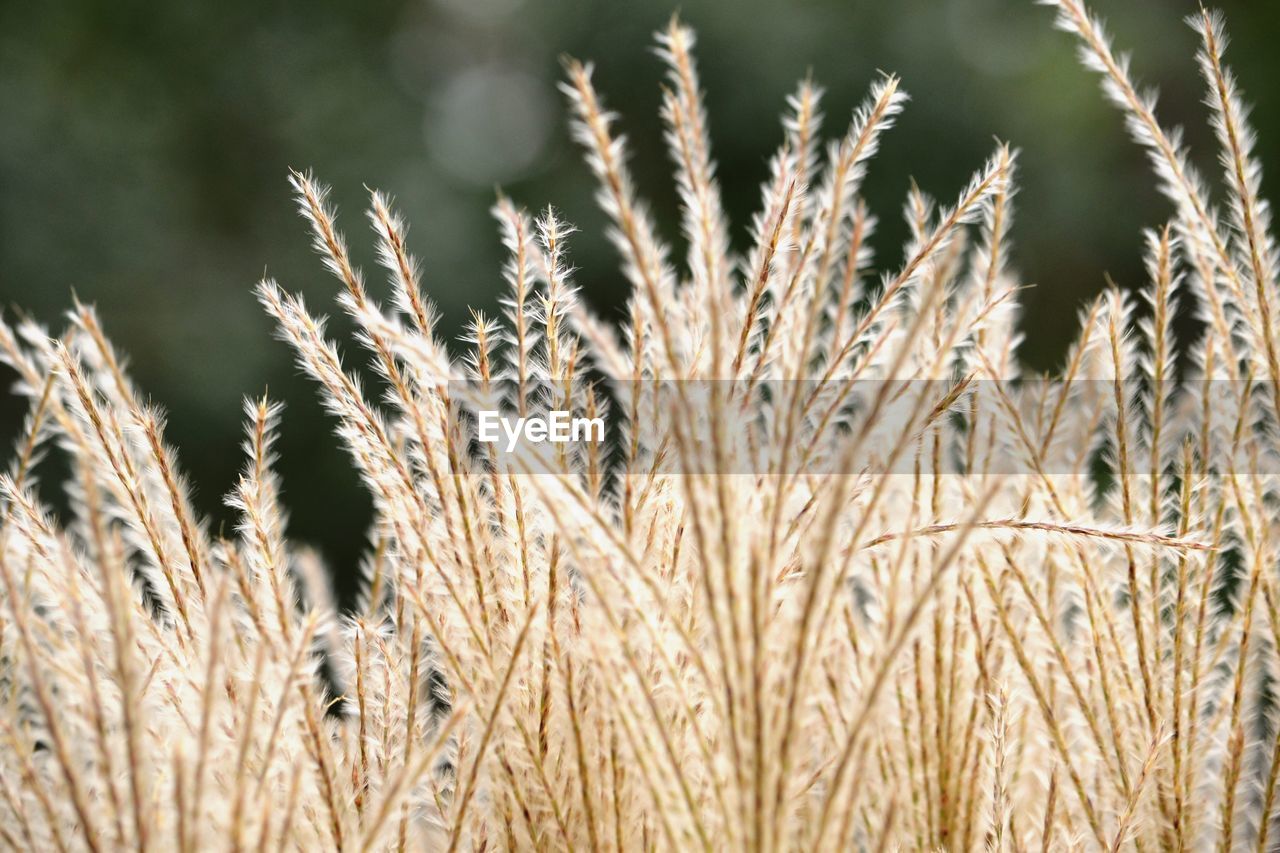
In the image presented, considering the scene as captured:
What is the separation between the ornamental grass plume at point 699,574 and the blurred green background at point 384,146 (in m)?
3.21

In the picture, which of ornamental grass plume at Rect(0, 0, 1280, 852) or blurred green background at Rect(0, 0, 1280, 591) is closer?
ornamental grass plume at Rect(0, 0, 1280, 852)

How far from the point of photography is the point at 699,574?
1.36ft

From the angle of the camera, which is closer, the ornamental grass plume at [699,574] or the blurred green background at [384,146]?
the ornamental grass plume at [699,574]

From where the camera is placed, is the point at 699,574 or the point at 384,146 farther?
the point at 384,146

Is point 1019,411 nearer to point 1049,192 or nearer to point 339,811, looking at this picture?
point 339,811

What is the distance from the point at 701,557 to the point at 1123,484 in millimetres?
276

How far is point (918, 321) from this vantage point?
0.34m

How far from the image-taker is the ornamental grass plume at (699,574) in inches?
15.2

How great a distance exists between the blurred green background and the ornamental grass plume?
10.5 feet

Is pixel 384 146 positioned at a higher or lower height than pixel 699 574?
higher

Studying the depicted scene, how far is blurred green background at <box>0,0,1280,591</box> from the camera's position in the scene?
3.91m

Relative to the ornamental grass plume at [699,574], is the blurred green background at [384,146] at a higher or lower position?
higher

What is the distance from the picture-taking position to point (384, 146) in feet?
14.2

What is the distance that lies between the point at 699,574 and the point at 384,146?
164 inches
